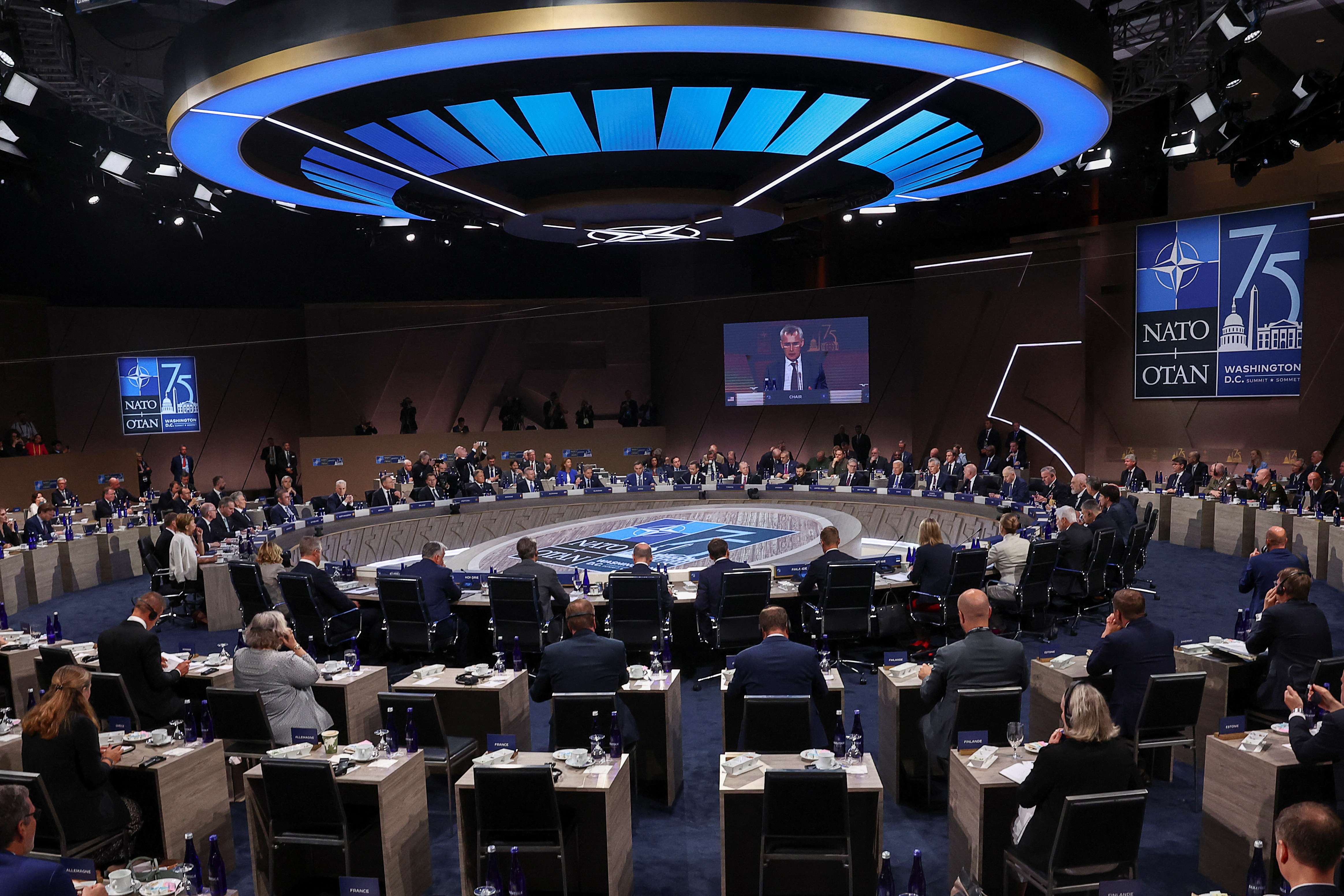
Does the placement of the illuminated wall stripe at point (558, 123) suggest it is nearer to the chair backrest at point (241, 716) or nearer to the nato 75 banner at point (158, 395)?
the chair backrest at point (241, 716)

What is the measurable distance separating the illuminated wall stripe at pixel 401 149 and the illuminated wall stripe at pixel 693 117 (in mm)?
2037

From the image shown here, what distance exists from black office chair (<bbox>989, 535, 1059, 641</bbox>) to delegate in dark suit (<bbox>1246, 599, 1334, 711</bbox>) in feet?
8.91

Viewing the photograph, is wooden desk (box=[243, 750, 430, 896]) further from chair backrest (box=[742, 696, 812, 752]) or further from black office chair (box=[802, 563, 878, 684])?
black office chair (box=[802, 563, 878, 684])

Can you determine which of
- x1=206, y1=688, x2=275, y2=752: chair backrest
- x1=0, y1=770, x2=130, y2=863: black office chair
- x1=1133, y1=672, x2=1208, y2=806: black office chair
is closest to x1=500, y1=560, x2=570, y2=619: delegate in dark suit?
x1=206, y1=688, x2=275, y2=752: chair backrest

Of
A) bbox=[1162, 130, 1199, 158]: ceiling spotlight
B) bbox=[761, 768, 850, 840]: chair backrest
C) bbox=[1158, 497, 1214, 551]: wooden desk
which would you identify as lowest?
bbox=[1158, 497, 1214, 551]: wooden desk

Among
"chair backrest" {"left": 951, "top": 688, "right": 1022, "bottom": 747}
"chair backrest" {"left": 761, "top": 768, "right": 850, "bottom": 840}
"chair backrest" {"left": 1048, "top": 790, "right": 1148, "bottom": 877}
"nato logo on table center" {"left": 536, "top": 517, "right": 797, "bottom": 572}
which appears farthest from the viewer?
"nato logo on table center" {"left": 536, "top": 517, "right": 797, "bottom": 572}

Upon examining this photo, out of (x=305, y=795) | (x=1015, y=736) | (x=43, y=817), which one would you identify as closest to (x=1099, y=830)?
(x=1015, y=736)

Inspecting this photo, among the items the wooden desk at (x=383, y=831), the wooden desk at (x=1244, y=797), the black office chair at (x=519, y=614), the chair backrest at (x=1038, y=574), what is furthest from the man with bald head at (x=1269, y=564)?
the wooden desk at (x=383, y=831)

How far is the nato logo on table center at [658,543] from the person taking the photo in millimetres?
9508

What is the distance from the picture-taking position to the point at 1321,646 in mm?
4703

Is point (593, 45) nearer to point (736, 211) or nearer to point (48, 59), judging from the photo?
point (736, 211)

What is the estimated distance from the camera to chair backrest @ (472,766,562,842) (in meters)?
3.60

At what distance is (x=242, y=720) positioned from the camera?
15.8 ft

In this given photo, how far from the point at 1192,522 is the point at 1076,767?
10897mm
